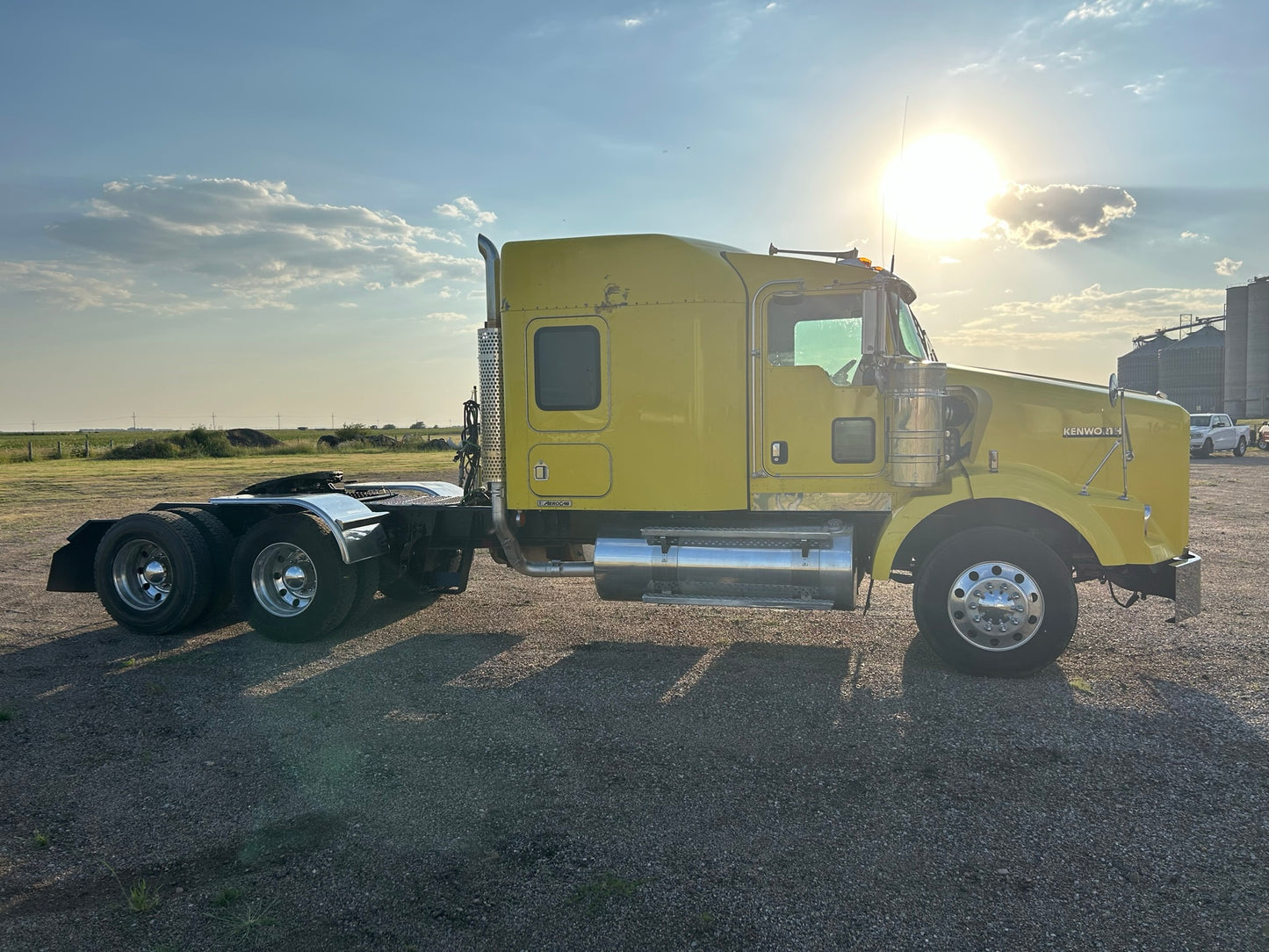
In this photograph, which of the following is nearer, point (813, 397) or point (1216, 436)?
point (813, 397)

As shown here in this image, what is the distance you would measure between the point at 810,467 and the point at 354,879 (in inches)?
171

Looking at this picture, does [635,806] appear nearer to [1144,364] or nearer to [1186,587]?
[1186,587]

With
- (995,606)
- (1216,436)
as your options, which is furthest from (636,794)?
(1216,436)

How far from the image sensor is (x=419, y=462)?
34438 millimetres

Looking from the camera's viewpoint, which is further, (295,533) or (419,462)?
(419,462)

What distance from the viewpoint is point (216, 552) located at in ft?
25.0

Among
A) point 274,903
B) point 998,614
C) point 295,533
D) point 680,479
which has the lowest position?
point 274,903

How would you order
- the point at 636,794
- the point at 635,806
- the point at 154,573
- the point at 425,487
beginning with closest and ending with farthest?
the point at 635,806, the point at 636,794, the point at 154,573, the point at 425,487

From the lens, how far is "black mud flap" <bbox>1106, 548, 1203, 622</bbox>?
19.9 feet

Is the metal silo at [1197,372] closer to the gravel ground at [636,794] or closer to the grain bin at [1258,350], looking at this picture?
the grain bin at [1258,350]

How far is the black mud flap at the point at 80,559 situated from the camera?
7.93 m

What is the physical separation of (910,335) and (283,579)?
5920 mm

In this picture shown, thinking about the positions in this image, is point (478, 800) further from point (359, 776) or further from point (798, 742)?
point (798, 742)

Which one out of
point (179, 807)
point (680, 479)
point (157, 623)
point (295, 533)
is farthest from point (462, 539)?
point (179, 807)
